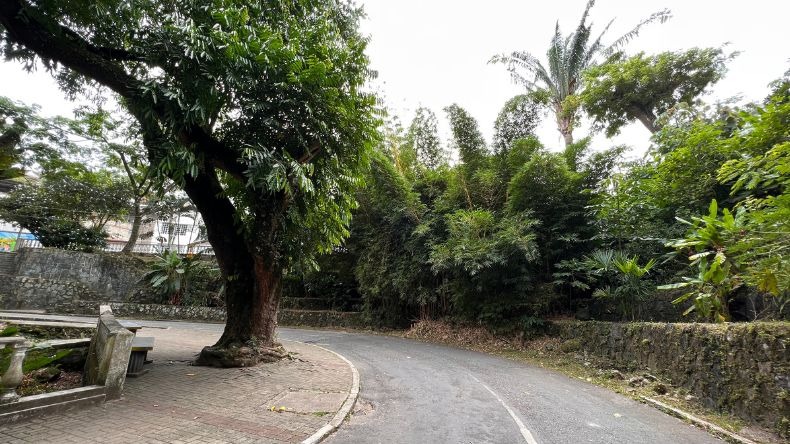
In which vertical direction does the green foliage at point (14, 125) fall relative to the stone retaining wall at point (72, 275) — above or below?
above

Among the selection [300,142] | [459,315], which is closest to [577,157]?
[459,315]

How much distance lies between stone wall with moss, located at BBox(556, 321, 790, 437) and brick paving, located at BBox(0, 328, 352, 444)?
5640 millimetres

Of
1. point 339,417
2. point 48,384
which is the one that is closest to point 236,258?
point 48,384

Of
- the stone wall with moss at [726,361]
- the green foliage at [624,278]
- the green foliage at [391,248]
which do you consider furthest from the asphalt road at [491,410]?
the green foliage at [391,248]

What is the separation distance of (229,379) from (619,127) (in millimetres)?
18334

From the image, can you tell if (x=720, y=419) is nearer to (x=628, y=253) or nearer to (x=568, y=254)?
(x=628, y=253)

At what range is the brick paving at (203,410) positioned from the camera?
→ 365 centimetres

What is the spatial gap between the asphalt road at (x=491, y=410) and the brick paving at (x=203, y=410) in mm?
612

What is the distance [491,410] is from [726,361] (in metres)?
3.66

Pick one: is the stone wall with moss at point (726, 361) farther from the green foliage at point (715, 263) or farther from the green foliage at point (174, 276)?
the green foliage at point (174, 276)

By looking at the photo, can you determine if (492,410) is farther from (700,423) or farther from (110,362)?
(110,362)

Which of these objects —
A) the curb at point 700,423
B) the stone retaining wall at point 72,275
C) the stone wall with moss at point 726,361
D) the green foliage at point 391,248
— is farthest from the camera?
the stone retaining wall at point 72,275

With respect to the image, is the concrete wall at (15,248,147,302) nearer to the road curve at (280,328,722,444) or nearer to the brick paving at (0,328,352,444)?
the brick paving at (0,328,352,444)

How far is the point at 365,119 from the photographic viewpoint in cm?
747
